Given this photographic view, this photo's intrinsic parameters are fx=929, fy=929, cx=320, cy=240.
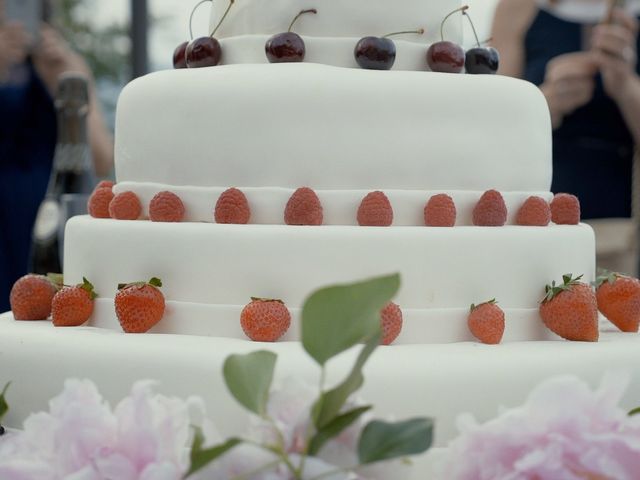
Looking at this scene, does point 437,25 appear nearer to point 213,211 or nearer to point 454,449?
point 213,211

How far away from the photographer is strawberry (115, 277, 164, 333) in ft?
3.98

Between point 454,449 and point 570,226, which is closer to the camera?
point 454,449

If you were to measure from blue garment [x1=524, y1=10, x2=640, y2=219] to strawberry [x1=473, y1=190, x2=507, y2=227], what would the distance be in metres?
0.98

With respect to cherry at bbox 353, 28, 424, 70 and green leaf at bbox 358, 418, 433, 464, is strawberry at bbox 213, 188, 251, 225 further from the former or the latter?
green leaf at bbox 358, 418, 433, 464

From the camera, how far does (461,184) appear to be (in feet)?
4.37

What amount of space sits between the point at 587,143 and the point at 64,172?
132 cm

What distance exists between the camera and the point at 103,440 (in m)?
0.82

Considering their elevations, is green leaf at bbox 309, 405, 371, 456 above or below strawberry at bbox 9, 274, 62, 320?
below

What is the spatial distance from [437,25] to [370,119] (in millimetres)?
271

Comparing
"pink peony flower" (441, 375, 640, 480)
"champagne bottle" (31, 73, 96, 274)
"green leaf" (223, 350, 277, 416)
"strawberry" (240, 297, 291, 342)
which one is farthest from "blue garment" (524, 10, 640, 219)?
"green leaf" (223, 350, 277, 416)

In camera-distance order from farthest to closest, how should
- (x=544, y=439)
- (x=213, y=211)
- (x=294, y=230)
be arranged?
(x=213, y=211)
(x=294, y=230)
(x=544, y=439)

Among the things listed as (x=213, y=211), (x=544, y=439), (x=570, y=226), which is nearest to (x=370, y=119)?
(x=213, y=211)

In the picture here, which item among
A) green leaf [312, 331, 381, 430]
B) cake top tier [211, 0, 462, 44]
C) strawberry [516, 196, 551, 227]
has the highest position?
cake top tier [211, 0, 462, 44]

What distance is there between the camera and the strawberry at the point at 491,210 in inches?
51.0
